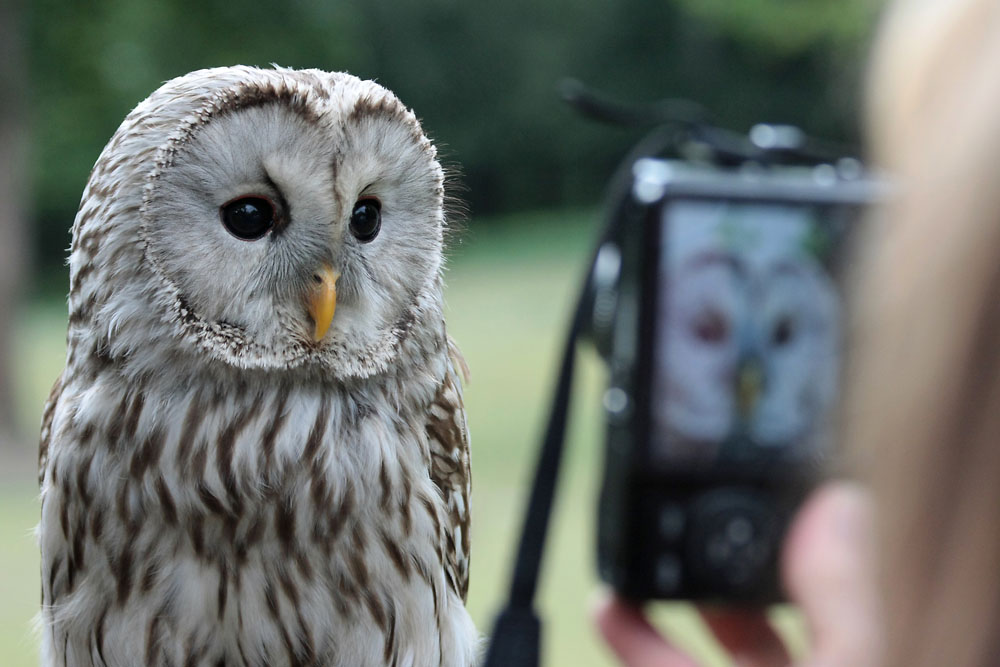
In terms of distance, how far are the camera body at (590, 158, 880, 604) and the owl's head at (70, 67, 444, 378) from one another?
0.52 metres

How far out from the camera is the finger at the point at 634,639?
1188mm

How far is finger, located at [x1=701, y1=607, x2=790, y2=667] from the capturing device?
1.28 m

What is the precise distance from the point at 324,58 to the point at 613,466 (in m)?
2.77

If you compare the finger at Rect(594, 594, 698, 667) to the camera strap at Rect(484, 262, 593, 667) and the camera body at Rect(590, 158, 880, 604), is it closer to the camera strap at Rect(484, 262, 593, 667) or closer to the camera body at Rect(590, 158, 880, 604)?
the camera body at Rect(590, 158, 880, 604)

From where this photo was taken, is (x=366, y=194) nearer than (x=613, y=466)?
Yes

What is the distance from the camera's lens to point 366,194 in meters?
0.65

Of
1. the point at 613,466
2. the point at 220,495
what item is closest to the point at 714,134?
the point at 613,466

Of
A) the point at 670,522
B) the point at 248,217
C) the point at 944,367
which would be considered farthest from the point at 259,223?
the point at 670,522

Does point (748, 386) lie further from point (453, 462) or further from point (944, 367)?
point (944, 367)

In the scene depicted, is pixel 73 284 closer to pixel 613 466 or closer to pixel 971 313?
pixel 971 313

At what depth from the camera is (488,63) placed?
7.66 m

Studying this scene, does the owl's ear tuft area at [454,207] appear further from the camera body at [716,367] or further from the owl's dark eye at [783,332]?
the owl's dark eye at [783,332]

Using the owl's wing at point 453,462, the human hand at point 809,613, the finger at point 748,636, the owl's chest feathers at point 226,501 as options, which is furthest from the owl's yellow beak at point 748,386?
the owl's chest feathers at point 226,501

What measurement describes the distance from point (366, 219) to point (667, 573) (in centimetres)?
68
